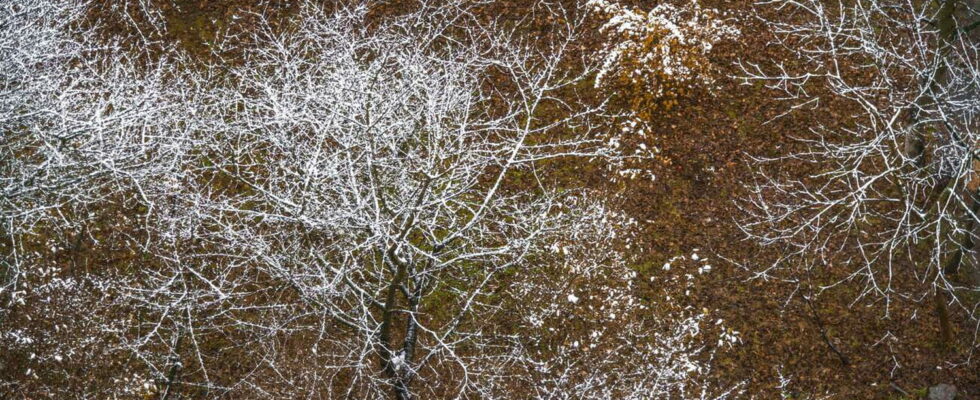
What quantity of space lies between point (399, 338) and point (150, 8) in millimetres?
7819

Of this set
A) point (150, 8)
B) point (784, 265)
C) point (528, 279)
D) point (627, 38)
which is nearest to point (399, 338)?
point (528, 279)

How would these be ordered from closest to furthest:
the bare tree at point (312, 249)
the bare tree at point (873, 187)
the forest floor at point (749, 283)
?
the bare tree at point (312, 249), the bare tree at point (873, 187), the forest floor at point (749, 283)

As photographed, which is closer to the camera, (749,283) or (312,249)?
(312,249)

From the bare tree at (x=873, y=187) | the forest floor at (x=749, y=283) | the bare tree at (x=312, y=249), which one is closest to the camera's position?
the bare tree at (x=312, y=249)

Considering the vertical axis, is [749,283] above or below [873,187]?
below

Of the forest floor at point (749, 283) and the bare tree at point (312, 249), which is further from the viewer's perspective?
the forest floor at point (749, 283)

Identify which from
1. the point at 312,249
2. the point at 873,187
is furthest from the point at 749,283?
the point at 312,249

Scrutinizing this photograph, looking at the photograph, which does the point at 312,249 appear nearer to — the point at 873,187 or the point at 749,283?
the point at 749,283

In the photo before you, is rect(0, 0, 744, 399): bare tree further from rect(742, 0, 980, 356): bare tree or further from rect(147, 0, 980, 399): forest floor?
rect(742, 0, 980, 356): bare tree

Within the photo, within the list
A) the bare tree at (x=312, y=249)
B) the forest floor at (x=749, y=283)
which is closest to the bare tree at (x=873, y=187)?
the forest floor at (x=749, y=283)

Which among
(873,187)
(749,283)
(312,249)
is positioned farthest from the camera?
(873,187)

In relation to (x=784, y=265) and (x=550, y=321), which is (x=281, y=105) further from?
(x=784, y=265)

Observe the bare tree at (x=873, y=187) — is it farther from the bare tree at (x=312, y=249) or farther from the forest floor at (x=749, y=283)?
the bare tree at (x=312, y=249)

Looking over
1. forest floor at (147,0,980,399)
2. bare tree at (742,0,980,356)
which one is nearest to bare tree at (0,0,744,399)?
forest floor at (147,0,980,399)
